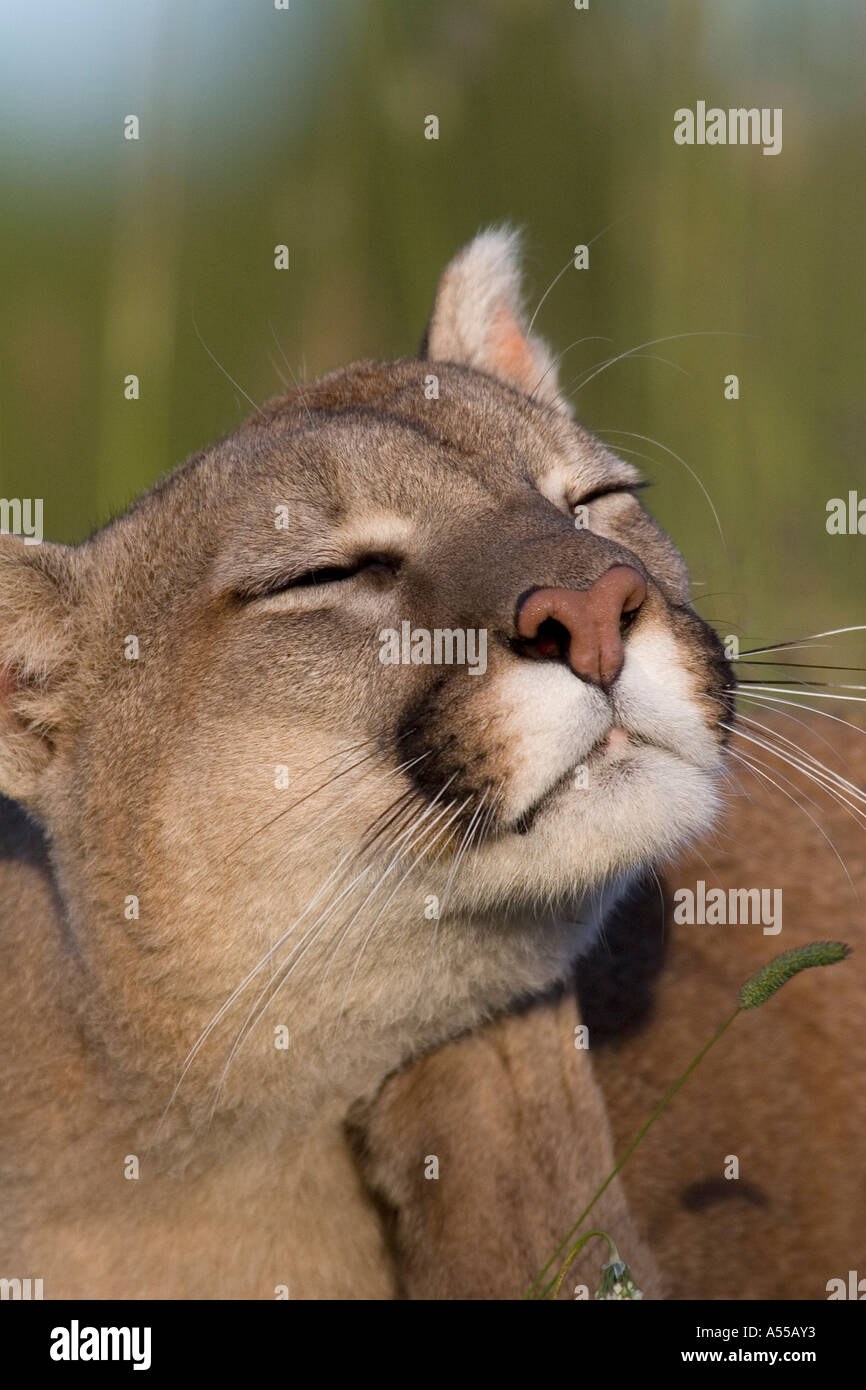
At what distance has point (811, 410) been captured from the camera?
316 inches

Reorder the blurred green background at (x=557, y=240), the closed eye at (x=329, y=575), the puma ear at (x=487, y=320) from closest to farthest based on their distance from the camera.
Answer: the closed eye at (x=329, y=575) < the puma ear at (x=487, y=320) < the blurred green background at (x=557, y=240)

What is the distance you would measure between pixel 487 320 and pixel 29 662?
187 cm

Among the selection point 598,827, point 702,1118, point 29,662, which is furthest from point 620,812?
point 702,1118

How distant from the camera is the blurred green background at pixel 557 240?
7.75m

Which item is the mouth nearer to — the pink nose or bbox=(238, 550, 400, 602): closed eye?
the pink nose

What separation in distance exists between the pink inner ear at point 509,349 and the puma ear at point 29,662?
1.66 meters

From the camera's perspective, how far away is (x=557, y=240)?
27.4 feet

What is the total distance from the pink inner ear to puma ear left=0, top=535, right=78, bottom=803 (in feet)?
5.46

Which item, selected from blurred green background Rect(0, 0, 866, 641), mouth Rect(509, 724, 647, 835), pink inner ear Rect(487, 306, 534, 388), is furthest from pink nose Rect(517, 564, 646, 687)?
blurred green background Rect(0, 0, 866, 641)

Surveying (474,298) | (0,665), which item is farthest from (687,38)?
(0,665)

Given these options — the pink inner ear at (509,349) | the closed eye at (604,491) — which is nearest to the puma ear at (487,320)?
the pink inner ear at (509,349)

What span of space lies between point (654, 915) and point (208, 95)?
5195mm

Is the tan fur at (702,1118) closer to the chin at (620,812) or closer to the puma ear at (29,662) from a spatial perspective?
the chin at (620,812)

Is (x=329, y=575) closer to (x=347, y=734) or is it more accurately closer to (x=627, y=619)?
(x=347, y=734)
